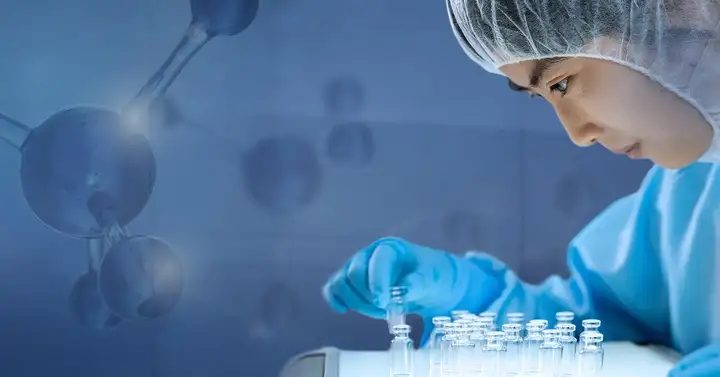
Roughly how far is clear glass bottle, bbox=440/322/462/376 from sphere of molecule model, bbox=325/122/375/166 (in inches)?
29.1

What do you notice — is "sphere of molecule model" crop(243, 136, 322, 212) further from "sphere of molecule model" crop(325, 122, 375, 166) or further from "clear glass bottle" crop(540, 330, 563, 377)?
"clear glass bottle" crop(540, 330, 563, 377)

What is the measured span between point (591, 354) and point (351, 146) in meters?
0.91

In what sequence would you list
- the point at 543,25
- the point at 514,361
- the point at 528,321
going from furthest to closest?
the point at 528,321 < the point at 514,361 < the point at 543,25

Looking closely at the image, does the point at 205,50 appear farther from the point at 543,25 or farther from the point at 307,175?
the point at 543,25

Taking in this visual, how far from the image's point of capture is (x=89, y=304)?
2.15 meters

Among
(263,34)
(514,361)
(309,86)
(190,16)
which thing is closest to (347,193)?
(309,86)

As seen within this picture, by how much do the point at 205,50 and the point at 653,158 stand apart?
1297mm

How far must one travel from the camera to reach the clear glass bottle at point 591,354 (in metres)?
1.43

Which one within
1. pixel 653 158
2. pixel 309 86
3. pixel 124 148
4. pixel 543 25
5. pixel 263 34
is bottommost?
pixel 653 158

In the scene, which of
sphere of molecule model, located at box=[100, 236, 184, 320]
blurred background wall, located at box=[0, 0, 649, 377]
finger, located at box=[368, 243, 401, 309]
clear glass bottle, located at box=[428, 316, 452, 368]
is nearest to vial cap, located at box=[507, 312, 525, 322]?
clear glass bottle, located at box=[428, 316, 452, 368]

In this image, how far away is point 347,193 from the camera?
6.96ft

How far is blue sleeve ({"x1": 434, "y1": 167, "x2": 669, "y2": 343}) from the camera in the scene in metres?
1.51

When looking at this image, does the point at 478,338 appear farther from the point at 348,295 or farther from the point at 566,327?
the point at 348,295

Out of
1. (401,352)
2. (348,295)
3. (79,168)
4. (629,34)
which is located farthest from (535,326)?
(79,168)
